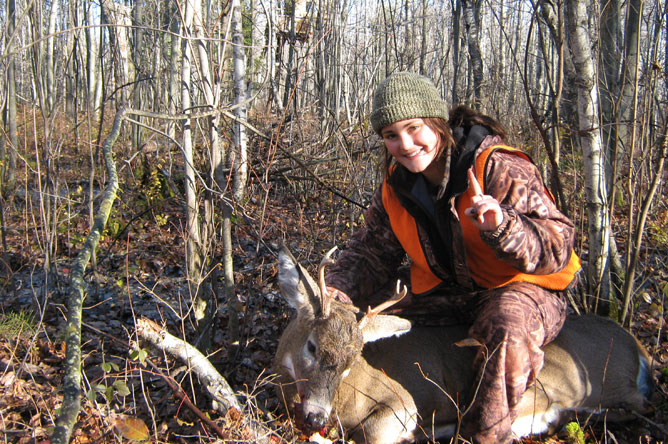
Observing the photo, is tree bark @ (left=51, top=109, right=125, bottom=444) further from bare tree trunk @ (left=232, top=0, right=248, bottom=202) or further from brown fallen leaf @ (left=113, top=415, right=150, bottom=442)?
bare tree trunk @ (left=232, top=0, right=248, bottom=202)

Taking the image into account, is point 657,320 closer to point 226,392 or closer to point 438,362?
point 438,362

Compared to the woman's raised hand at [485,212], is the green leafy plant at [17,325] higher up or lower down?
lower down

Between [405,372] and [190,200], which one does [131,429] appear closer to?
[190,200]

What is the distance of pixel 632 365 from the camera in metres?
3.50

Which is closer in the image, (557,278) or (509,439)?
(509,439)

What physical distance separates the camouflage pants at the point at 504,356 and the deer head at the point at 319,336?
548 mm

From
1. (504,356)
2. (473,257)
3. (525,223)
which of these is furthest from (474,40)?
(504,356)

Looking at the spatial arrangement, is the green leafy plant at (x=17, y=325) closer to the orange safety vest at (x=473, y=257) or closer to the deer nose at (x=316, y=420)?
the deer nose at (x=316, y=420)

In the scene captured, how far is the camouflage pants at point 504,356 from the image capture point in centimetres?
287

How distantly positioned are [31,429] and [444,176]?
101 inches

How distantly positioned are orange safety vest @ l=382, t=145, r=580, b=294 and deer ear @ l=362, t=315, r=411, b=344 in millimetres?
375

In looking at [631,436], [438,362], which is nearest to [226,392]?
[438,362]

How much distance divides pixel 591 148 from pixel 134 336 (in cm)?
349

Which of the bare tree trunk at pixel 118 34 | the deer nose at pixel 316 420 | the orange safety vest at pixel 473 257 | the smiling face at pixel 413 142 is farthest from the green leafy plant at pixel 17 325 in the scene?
the smiling face at pixel 413 142
